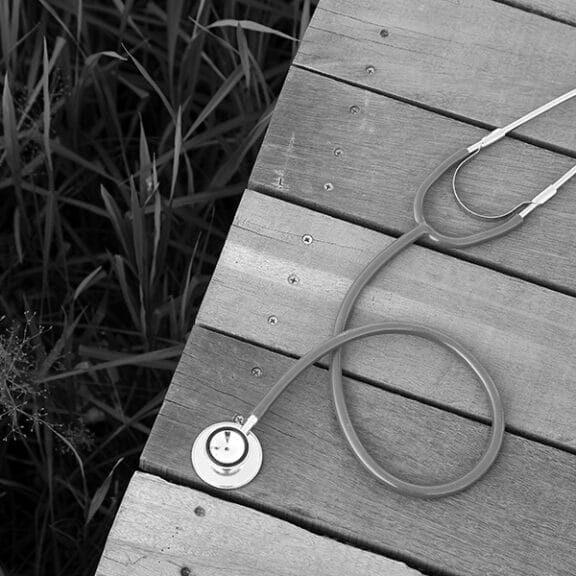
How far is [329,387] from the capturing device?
5.02 feet

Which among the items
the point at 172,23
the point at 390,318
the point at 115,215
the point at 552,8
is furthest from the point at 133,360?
the point at 552,8

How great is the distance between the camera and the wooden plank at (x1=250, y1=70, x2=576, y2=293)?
1.65 m

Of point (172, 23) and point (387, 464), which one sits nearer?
point (387, 464)

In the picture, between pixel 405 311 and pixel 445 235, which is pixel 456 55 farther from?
pixel 405 311

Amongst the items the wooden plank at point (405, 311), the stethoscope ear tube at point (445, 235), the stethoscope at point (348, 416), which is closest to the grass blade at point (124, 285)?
the wooden plank at point (405, 311)

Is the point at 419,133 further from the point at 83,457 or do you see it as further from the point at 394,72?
the point at 83,457

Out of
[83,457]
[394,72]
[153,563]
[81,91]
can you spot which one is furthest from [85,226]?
[153,563]

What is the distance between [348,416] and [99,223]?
0.87 meters

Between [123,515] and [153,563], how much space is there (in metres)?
0.08

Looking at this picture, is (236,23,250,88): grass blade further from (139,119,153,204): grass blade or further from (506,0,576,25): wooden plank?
(506,0,576,25): wooden plank

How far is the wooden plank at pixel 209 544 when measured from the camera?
1.43 metres

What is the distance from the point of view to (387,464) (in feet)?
4.91

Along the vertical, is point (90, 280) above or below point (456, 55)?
below

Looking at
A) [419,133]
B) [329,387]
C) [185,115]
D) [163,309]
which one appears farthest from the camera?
[185,115]
